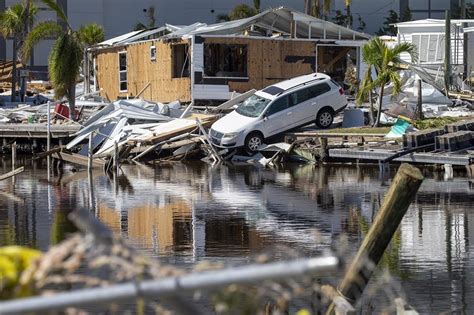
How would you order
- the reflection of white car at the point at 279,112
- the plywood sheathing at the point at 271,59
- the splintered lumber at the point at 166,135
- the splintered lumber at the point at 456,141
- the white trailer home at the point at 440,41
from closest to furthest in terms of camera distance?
the splintered lumber at the point at 456,141 → the reflection of white car at the point at 279,112 → the splintered lumber at the point at 166,135 → the plywood sheathing at the point at 271,59 → the white trailer home at the point at 440,41

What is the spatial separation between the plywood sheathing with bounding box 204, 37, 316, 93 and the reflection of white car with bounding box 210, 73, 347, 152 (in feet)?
19.5

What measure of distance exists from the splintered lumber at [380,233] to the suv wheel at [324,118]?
26.6m

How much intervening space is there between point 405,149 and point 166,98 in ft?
55.8

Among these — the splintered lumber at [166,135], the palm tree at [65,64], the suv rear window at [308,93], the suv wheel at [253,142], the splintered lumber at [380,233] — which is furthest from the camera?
the palm tree at [65,64]

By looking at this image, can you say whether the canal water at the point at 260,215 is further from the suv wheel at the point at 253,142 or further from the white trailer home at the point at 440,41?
the white trailer home at the point at 440,41

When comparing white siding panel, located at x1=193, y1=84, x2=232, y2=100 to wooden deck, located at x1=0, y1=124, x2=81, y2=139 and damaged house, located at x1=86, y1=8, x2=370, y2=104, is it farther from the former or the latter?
wooden deck, located at x1=0, y1=124, x2=81, y2=139

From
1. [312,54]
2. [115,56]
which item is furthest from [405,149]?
[115,56]

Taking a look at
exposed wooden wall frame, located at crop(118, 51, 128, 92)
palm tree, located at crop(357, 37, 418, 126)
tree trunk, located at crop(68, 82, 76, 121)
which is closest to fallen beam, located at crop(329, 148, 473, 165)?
palm tree, located at crop(357, 37, 418, 126)

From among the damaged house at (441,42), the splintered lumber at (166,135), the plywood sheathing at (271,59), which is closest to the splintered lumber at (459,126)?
the splintered lumber at (166,135)

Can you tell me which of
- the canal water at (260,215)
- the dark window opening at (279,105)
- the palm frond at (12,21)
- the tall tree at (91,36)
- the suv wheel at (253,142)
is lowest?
the canal water at (260,215)

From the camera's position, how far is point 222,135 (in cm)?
3466

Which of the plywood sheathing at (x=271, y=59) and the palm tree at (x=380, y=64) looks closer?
the palm tree at (x=380, y=64)

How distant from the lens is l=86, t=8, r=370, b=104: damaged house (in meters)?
42.6

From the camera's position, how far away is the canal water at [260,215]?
1583 cm
